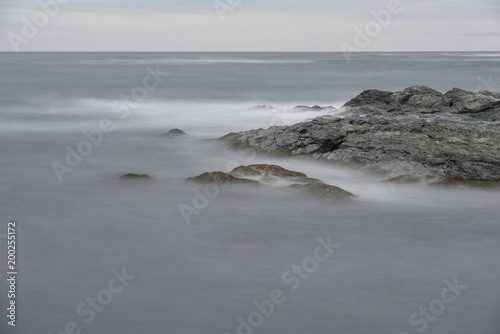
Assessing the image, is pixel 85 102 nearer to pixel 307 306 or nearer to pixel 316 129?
pixel 316 129

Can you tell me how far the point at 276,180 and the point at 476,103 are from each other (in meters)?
7.33

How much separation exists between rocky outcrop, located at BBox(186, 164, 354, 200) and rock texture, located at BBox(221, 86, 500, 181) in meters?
1.51

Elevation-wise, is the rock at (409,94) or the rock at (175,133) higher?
the rock at (409,94)

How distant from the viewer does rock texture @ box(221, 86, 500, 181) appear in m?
10.5

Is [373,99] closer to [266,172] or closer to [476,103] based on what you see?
[476,103]

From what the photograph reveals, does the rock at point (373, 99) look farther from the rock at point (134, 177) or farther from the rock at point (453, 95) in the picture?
the rock at point (134, 177)

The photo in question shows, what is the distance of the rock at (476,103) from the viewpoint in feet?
48.3

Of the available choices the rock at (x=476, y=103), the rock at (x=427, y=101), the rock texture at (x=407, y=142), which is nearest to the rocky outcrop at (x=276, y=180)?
the rock texture at (x=407, y=142)

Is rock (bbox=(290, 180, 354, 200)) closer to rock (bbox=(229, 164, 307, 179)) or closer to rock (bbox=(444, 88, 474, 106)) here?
rock (bbox=(229, 164, 307, 179))

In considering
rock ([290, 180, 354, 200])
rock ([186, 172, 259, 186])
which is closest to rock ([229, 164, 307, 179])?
rock ([186, 172, 259, 186])

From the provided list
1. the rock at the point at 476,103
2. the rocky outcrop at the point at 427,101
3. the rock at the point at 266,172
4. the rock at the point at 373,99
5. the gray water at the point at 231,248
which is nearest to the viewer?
the gray water at the point at 231,248

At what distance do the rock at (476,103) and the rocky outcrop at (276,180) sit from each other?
6.66 metres

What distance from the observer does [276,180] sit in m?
10.3

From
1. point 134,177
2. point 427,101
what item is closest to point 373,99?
point 427,101
